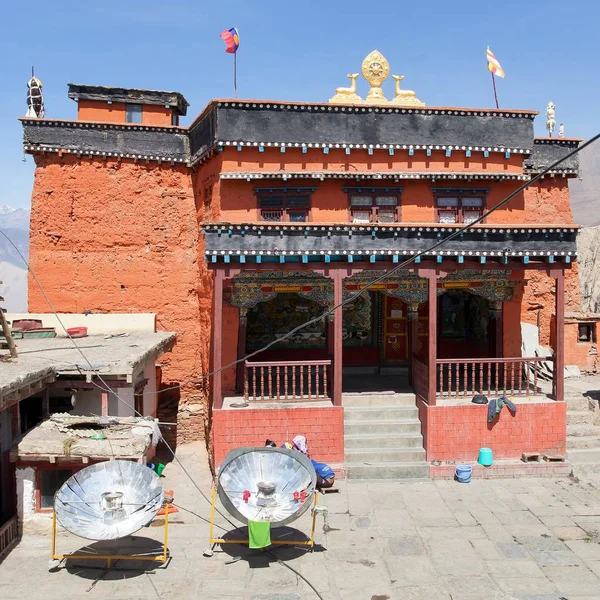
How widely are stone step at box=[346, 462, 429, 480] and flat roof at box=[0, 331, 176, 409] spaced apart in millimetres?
5296

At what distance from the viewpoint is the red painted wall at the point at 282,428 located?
13703 millimetres

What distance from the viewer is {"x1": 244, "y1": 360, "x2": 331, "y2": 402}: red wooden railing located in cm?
1396

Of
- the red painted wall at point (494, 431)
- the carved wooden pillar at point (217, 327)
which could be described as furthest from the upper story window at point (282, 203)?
the red painted wall at point (494, 431)

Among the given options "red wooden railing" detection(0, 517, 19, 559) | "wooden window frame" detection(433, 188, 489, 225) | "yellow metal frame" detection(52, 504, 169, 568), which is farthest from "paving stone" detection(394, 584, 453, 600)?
"wooden window frame" detection(433, 188, 489, 225)

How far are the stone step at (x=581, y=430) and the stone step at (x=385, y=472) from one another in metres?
4.14

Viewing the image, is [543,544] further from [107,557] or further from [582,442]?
[107,557]

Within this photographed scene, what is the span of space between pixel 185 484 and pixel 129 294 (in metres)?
6.56

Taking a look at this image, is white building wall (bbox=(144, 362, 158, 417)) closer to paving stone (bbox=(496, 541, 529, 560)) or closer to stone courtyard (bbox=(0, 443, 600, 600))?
stone courtyard (bbox=(0, 443, 600, 600))

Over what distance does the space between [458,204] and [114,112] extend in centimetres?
1131

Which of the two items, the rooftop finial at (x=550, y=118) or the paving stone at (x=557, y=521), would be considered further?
the rooftop finial at (x=550, y=118)

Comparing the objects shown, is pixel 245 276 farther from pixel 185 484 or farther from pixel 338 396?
pixel 185 484

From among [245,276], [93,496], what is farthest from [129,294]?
[93,496]

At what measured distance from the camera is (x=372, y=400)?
49.9ft

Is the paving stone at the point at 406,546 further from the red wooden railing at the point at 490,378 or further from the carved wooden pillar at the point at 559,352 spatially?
the carved wooden pillar at the point at 559,352
